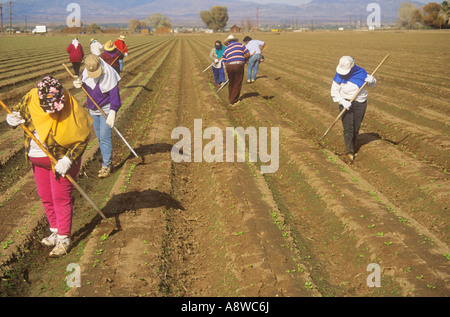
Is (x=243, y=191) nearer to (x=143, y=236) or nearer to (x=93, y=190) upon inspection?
(x=143, y=236)

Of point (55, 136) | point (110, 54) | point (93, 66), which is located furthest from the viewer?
point (110, 54)

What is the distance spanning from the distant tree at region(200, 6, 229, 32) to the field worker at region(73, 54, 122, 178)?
148035mm

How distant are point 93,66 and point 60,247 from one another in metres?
2.90

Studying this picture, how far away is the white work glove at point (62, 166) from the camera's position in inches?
165

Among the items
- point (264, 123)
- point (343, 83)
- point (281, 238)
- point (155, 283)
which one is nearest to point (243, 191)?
point (281, 238)

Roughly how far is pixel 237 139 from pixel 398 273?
536 centimetres

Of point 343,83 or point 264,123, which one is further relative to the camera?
point 264,123

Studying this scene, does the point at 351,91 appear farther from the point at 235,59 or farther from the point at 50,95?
the point at 50,95

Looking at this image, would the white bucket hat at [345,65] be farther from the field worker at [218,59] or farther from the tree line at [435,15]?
the tree line at [435,15]

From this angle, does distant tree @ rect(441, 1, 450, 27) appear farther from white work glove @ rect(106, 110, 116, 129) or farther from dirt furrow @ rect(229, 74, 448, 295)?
white work glove @ rect(106, 110, 116, 129)

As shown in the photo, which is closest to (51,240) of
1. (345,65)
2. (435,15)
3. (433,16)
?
(345,65)

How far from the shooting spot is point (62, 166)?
4.20 metres

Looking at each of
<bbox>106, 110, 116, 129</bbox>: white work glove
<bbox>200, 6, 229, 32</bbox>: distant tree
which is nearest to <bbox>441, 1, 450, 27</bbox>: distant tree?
<bbox>200, 6, 229, 32</bbox>: distant tree

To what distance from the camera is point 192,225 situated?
19.0ft
